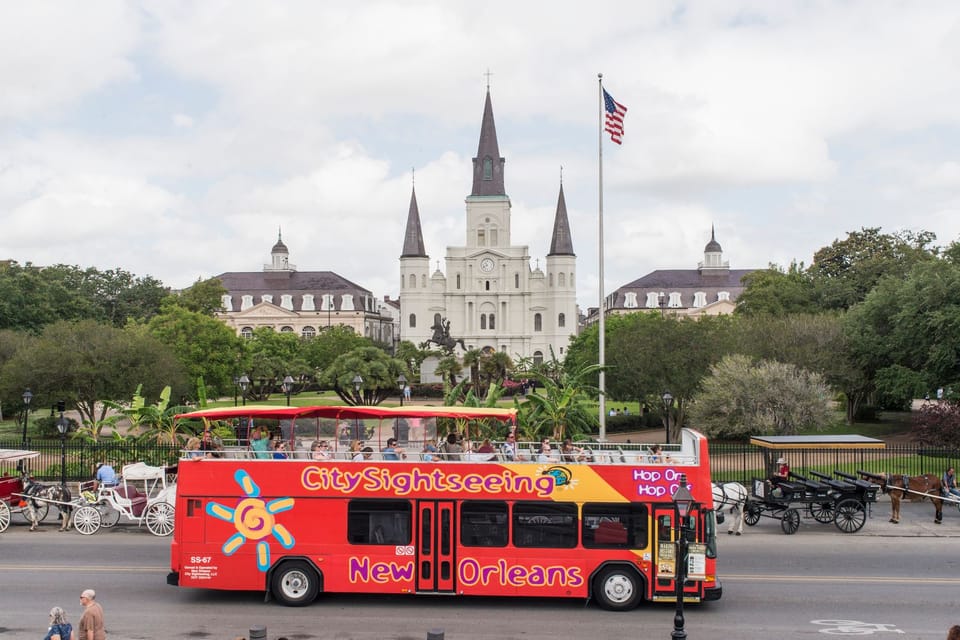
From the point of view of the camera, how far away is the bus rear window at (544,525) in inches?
563

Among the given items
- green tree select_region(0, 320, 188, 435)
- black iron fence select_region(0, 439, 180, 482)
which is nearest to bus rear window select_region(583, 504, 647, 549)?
black iron fence select_region(0, 439, 180, 482)

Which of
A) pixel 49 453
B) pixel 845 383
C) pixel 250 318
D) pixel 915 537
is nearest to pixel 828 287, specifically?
pixel 845 383

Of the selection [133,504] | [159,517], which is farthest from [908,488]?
[133,504]

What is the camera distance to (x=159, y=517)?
20.7 m

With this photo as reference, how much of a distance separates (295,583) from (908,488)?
18313 millimetres

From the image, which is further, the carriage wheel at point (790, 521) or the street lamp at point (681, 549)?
the carriage wheel at point (790, 521)

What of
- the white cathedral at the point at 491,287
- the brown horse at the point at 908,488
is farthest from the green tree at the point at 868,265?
the white cathedral at the point at 491,287

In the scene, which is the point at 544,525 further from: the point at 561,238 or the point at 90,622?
the point at 561,238

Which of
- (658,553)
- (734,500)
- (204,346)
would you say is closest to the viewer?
(658,553)

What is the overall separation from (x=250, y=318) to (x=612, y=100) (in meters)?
111

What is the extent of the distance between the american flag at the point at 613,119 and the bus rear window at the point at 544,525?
61.7 ft

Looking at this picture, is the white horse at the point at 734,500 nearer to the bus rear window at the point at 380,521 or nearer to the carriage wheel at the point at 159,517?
the bus rear window at the point at 380,521

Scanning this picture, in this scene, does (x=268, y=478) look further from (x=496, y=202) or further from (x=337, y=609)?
(x=496, y=202)

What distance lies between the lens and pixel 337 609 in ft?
47.7
